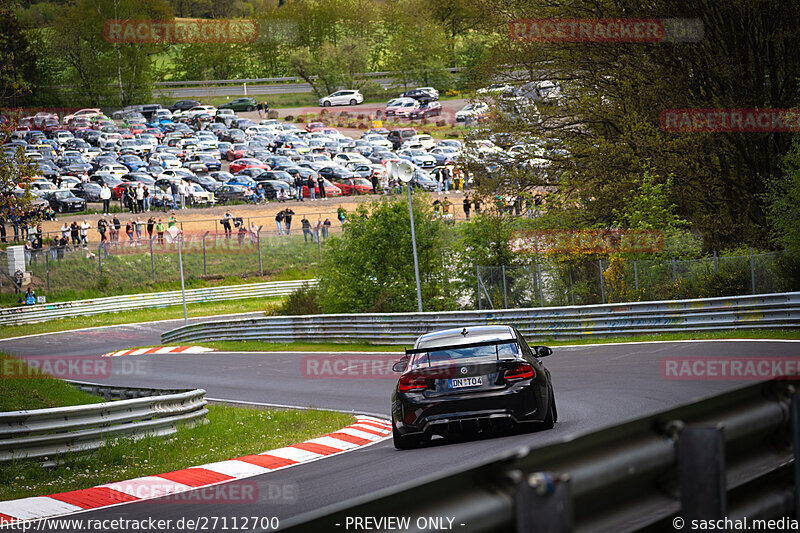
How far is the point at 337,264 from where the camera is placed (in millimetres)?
35281

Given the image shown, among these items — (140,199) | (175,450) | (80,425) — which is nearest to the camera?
(80,425)

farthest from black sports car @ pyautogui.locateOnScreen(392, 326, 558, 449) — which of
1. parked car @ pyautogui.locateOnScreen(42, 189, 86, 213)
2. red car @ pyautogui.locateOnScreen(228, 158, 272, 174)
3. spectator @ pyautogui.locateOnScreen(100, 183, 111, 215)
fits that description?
red car @ pyautogui.locateOnScreen(228, 158, 272, 174)

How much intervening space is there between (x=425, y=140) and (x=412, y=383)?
265 ft

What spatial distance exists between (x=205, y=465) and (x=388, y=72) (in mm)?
121833

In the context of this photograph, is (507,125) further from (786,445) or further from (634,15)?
(786,445)

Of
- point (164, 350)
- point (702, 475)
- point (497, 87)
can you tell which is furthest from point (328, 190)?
point (702, 475)

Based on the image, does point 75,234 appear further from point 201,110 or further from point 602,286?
point 201,110

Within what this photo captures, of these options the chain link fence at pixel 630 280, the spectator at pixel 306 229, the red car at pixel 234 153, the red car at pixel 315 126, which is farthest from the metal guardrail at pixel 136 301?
the red car at pixel 315 126

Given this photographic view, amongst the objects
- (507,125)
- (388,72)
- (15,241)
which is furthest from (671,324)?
(388,72)

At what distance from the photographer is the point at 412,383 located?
11133 millimetres

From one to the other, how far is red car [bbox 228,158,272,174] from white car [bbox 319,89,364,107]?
127 ft

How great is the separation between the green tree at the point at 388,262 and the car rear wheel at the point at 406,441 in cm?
2175

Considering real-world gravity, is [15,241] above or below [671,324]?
above

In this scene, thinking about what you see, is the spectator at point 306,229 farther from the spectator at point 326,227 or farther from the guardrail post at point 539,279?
the guardrail post at point 539,279
